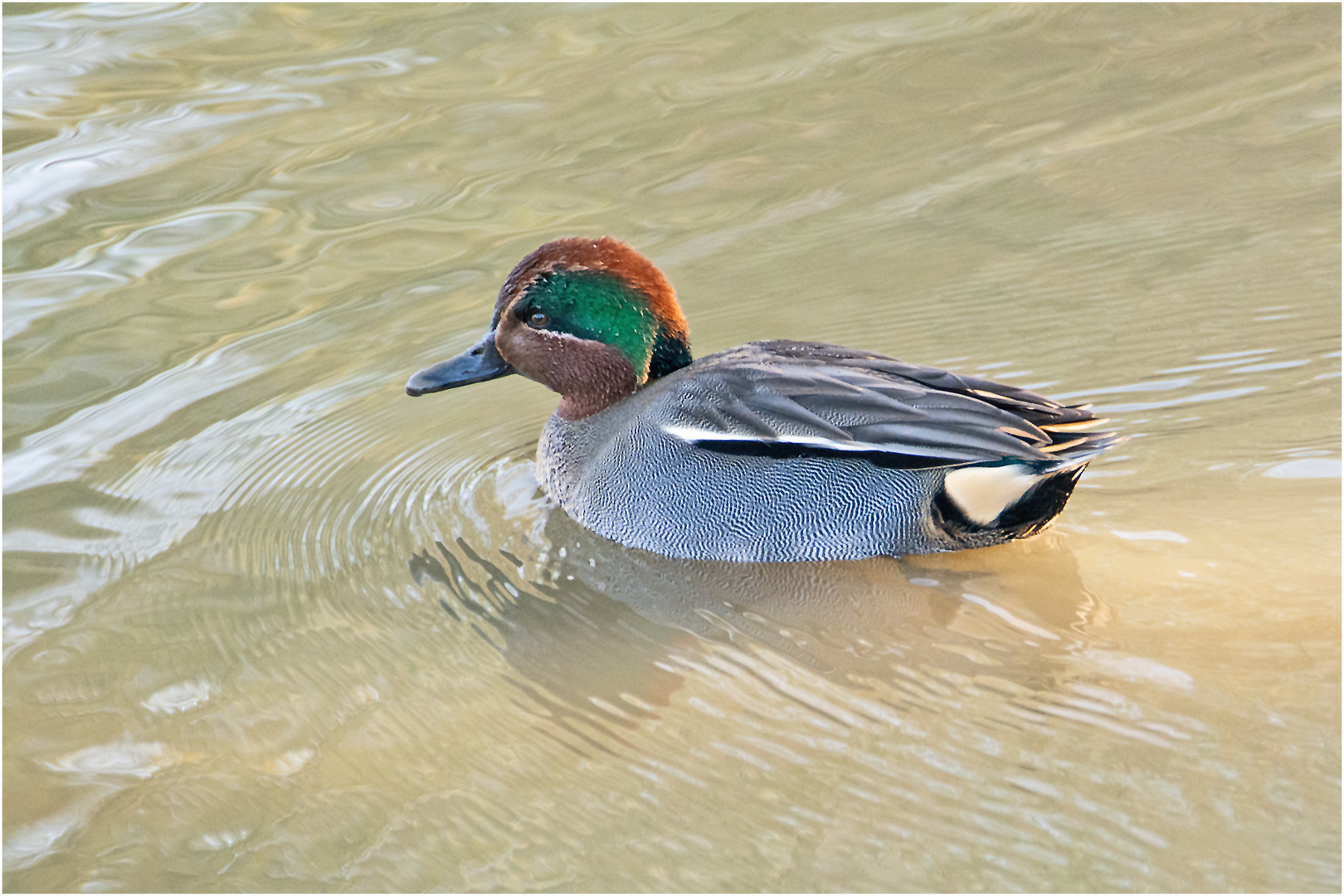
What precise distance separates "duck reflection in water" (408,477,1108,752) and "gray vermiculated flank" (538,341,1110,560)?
0.32ft

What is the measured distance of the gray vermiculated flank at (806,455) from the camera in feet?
14.4

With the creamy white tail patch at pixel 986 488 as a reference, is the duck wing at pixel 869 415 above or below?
above

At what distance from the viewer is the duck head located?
16.4 ft

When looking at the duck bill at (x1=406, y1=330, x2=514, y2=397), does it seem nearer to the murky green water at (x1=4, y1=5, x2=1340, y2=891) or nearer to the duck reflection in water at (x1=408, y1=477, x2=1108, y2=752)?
the murky green water at (x1=4, y1=5, x2=1340, y2=891)

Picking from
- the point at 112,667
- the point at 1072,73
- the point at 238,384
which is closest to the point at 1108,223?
the point at 1072,73

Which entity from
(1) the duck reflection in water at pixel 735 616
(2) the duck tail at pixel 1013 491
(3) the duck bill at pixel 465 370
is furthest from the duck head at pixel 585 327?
(2) the duck tail at pixel 1013 491

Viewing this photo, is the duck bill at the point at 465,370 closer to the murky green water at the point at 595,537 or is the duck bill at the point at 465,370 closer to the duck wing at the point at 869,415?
the murky green water at the point at 595,537

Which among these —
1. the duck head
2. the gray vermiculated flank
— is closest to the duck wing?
the gray vermiculated flank

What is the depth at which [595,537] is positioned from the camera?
16.3 feet

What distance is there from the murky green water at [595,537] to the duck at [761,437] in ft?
0.47

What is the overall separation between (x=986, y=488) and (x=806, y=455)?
60 centimetres

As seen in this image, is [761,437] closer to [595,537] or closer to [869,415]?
[869,415]

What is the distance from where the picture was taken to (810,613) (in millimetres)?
4336

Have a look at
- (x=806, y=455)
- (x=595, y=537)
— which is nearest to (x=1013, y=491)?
(x=806, y=455)
